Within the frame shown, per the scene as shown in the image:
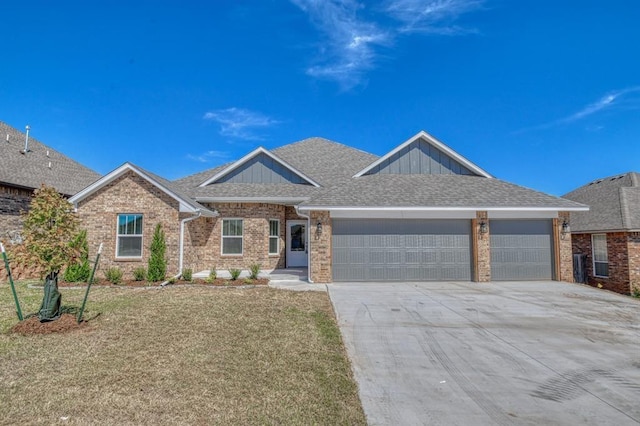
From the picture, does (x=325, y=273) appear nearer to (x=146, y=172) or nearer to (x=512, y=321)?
(x=512, y=321)

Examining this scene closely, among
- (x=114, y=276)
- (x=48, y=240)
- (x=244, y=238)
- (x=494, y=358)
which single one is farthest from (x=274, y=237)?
(x=494, y=358)

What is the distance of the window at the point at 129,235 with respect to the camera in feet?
41.4

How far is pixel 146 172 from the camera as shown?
1272 centimetres

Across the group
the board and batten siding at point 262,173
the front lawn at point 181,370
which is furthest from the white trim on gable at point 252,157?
the front lawn at point 181,370

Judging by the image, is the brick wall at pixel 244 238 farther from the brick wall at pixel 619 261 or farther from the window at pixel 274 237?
the brick wall at pixel 619 261

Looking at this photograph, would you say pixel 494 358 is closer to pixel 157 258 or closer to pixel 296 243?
pixel 157 258

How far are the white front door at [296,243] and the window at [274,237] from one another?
0.56 m

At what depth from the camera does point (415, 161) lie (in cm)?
1538

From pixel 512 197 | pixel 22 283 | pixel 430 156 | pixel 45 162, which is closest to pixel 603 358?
pixel 512 197

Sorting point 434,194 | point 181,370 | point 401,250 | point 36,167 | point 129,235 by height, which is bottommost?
point 181,370

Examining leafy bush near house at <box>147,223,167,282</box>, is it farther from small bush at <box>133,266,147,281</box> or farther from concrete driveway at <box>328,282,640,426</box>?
concrete driveway at <box>328,282,640,426</box>

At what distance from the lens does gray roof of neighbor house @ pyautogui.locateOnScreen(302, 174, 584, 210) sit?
12.2 m

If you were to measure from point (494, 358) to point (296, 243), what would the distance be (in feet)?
38.2

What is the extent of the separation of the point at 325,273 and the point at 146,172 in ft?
25.8
